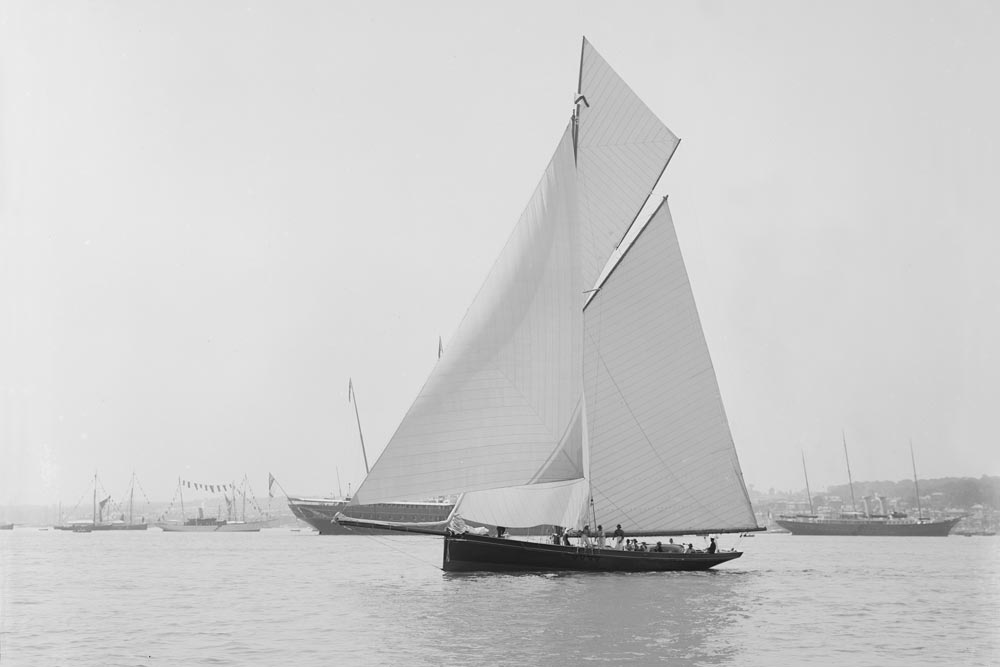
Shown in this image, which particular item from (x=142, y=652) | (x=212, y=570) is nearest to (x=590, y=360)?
(x=142, y=652)

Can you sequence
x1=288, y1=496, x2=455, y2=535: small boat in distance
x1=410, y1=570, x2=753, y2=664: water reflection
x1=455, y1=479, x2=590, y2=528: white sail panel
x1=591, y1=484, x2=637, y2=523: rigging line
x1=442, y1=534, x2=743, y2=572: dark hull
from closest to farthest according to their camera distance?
1. x1=410, y1=570, x2=753, y2=664: water reflection
2. x1=455, y1=479, x2=590, y2=528: white sail panel
3. x1=442, y1=534, x2=743, y2=572: dark hull
4. x1=591, y1=484, x2=637, y2=523: rigging line
5. x1=288, y1=496, x2=455, y2=535: small boat in distance

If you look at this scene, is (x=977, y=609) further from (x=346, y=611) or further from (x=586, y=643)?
(x=346, y=611)

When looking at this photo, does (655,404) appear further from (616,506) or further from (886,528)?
(886,528)

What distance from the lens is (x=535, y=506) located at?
3981cm

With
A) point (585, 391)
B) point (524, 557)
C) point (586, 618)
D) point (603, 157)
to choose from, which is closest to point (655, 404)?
point (585, 391)

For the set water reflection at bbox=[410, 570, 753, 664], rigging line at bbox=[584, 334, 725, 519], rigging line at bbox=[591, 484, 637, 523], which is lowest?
water reflection at bbox=[410, 570, 753, 664]

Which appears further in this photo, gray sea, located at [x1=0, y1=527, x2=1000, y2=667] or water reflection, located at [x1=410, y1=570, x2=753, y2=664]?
gray sea, located at [x1=0, y1=527, x2=1000, y2=667]

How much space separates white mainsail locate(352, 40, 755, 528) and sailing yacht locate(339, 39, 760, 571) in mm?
59

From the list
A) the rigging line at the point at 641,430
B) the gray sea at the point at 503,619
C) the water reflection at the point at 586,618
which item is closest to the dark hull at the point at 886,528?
the gray sea at the point at 503,619

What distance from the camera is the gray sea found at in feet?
72.8

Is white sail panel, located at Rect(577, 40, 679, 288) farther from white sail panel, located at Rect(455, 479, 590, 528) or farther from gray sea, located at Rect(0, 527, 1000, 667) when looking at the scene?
gray sea, located at Rect(0, 527, 1000, 667)

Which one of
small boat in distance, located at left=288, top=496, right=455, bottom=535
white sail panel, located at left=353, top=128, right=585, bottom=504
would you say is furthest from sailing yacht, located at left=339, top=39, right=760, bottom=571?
small boat in distance, located at left=288, top=496, right=455, bottom=535

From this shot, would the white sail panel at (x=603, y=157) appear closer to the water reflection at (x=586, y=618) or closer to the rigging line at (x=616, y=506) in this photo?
the rigging line at (x=616, y=506)

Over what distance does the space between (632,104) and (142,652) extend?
3093 cm
